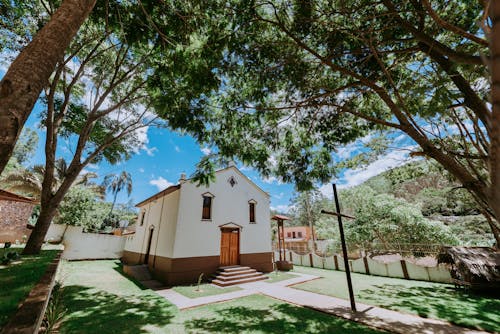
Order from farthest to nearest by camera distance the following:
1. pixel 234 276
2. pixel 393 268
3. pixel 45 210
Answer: pixel 393 268 < pixel 234 276 < pixel 45 210

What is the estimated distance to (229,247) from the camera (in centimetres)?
1390

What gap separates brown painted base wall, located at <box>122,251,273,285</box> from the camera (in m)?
11.3

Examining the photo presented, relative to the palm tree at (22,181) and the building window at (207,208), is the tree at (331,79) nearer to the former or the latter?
the building window at (207,208)

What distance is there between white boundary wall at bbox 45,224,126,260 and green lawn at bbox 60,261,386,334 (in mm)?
12483

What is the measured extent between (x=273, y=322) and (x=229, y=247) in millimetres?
7668

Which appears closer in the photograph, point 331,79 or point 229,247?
point 331,79

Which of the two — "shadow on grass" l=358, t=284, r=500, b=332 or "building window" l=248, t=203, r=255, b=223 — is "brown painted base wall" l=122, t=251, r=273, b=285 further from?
"shadow on grass" l=358, t=284, r=500, b=332

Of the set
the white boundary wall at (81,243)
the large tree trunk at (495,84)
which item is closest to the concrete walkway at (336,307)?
the large tree trunk at (495,84)

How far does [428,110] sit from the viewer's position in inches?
139

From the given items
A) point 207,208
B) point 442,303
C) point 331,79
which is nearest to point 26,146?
point 207,208

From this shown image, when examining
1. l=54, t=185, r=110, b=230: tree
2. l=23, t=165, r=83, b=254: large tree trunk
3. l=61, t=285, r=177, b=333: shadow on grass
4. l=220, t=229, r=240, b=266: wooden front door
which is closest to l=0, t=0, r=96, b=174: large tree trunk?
l=61, t=285, r=177, b=333: shadow on grass

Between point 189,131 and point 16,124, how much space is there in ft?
13.4

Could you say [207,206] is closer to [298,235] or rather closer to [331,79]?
[331,79]

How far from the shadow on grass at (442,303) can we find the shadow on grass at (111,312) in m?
8.09
